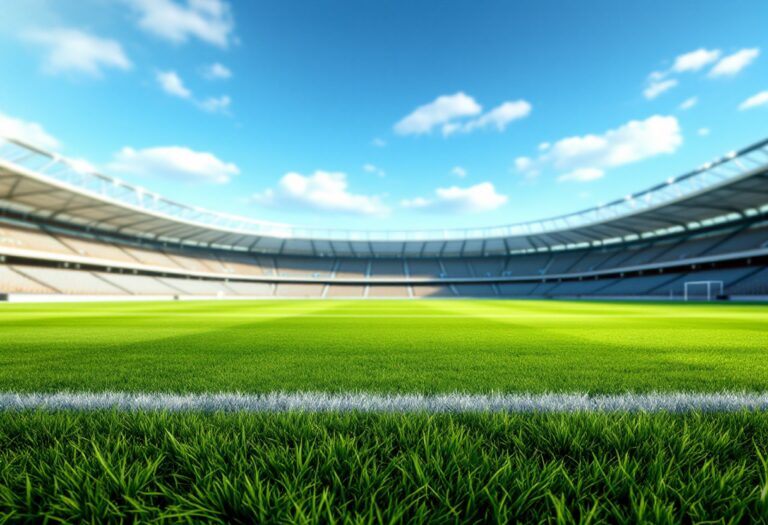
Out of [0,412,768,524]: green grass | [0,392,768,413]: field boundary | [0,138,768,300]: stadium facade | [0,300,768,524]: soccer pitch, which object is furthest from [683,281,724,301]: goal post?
[0,412,768,524]: green grass

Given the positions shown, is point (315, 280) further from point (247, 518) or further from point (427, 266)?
point (247, 518)

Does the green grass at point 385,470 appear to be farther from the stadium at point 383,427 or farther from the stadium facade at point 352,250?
the stadium facade at point 352,250

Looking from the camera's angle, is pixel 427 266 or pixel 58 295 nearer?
pixel 58 295

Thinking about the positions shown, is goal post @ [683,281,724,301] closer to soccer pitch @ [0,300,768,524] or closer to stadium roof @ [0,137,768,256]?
stadium roof @ [0,137,768,256]

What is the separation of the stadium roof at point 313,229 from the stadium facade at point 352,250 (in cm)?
18

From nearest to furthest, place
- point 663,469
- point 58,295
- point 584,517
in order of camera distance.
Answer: point 584,517 → point 663,469 → point 58,295

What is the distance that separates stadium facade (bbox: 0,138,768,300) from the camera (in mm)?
30766

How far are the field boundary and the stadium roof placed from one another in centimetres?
3309

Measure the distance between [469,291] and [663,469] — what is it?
197 feet

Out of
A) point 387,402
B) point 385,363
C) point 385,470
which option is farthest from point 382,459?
point 385,363

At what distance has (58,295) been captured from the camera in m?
28.6

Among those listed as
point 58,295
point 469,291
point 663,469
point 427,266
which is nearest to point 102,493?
point 663,469

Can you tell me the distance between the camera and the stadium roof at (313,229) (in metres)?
27.8

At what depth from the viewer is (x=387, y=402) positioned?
2457 mm
